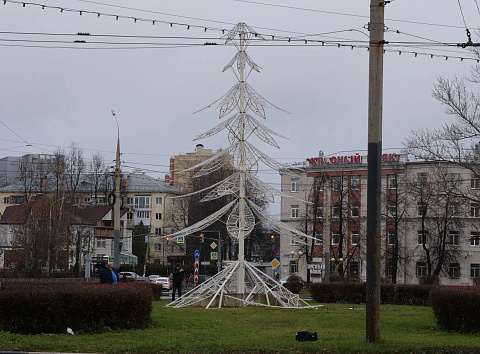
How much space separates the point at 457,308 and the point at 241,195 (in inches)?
522

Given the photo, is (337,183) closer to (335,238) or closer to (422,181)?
(335,238)

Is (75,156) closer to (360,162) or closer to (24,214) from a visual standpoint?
(24,214)

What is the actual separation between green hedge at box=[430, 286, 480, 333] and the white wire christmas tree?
10.7 m

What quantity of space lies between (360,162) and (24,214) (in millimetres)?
33161

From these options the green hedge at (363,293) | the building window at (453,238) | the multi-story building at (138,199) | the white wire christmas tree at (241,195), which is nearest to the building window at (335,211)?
the building window at (453,238)

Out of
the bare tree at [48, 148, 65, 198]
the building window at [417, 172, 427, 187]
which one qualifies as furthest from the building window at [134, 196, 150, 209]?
the building window at [417, 172, 427, 187]

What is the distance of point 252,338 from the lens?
16.6 m

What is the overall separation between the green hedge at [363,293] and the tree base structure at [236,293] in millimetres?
6674

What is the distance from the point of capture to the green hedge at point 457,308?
60.2 feet

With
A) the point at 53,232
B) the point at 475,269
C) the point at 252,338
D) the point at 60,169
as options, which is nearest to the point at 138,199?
the point at 60,169

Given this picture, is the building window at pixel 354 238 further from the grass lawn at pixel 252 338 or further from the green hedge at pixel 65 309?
the green hedge at pixel 65 309

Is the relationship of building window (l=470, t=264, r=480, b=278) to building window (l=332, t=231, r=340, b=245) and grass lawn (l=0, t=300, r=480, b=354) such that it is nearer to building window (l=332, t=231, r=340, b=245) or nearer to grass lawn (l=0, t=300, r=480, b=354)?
building window (l=332, t=231, r=340, b=245)

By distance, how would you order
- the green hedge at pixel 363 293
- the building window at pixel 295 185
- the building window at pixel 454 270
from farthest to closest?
the building window at pixel 295 185, the building window at pixel 454 270, the green hedge at pixel 363 293

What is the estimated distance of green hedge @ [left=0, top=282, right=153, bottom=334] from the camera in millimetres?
17297
